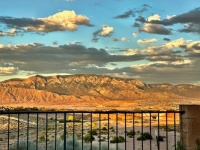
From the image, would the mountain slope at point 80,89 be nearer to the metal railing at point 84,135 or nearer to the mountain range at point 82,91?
the mountain range at point 82,91

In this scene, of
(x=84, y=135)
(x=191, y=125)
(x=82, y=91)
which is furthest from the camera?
(x=82, y=91)

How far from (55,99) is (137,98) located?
73.3 feet

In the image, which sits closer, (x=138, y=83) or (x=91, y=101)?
(x=91, y=101)

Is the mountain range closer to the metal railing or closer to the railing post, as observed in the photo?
the metal railing

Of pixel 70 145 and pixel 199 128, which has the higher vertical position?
pixel 199 128

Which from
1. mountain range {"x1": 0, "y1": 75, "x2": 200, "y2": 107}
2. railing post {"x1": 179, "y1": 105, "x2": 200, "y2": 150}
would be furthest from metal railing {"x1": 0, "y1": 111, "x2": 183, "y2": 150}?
mountain range {"x1": 0, "y1": 75, "x2": 200, "y2": 107}

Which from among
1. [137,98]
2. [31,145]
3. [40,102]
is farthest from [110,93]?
[31,145]

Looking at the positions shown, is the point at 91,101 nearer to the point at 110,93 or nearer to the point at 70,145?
the point at 110,93

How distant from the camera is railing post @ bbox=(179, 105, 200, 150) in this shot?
7930 mm

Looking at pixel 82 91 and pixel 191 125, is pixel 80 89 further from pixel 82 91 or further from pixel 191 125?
pixel 191 125

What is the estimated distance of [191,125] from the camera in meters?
7.95

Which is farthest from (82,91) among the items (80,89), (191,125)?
(191,125)

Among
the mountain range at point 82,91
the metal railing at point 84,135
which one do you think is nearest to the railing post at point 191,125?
the metal railing at point 84,135

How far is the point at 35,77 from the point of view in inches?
6127
